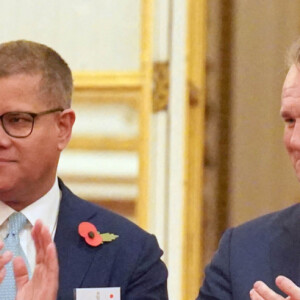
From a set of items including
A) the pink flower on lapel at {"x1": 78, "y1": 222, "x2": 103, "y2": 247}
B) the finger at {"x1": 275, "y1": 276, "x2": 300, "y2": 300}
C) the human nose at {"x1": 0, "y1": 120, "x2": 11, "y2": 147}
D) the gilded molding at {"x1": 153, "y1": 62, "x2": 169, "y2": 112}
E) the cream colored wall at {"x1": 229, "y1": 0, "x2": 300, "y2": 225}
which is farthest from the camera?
Result: the cream colored wall at {"x1": 229, "y1": 0, "x2": 300, "y2": 225}

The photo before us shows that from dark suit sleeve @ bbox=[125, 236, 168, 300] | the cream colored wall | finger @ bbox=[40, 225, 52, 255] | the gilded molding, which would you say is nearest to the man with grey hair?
dark suit sleeve @ bbox=[125, 236, 168, 300]

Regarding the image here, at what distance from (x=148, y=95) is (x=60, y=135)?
1087 millimetres

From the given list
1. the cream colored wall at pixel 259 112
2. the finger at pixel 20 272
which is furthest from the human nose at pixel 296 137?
the cream colored wall at pixel 259 112

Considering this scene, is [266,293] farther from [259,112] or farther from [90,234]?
[259,112]

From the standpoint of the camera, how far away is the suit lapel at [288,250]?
228cm

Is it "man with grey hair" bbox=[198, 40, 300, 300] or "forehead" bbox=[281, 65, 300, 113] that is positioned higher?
"forehead" bbox=[281, 65, 300, 113]

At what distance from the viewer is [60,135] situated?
2518 millimetres

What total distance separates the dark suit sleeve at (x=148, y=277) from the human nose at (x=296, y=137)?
54cm

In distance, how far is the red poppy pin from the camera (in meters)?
2.48

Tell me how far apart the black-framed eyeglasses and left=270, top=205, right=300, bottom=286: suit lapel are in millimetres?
729

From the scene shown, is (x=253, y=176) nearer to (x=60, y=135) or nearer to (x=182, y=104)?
(x=182, y=104)

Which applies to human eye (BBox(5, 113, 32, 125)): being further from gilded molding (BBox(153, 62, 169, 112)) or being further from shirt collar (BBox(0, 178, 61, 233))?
gilded molding (BBox(153, 62, 169, 112))

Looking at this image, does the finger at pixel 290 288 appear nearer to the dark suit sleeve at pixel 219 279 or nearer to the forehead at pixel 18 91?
the dark suit sleeve at pixel 219 279

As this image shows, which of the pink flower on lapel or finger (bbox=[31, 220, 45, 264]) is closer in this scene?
finger (bbox=[31, 220, 45, 264])
